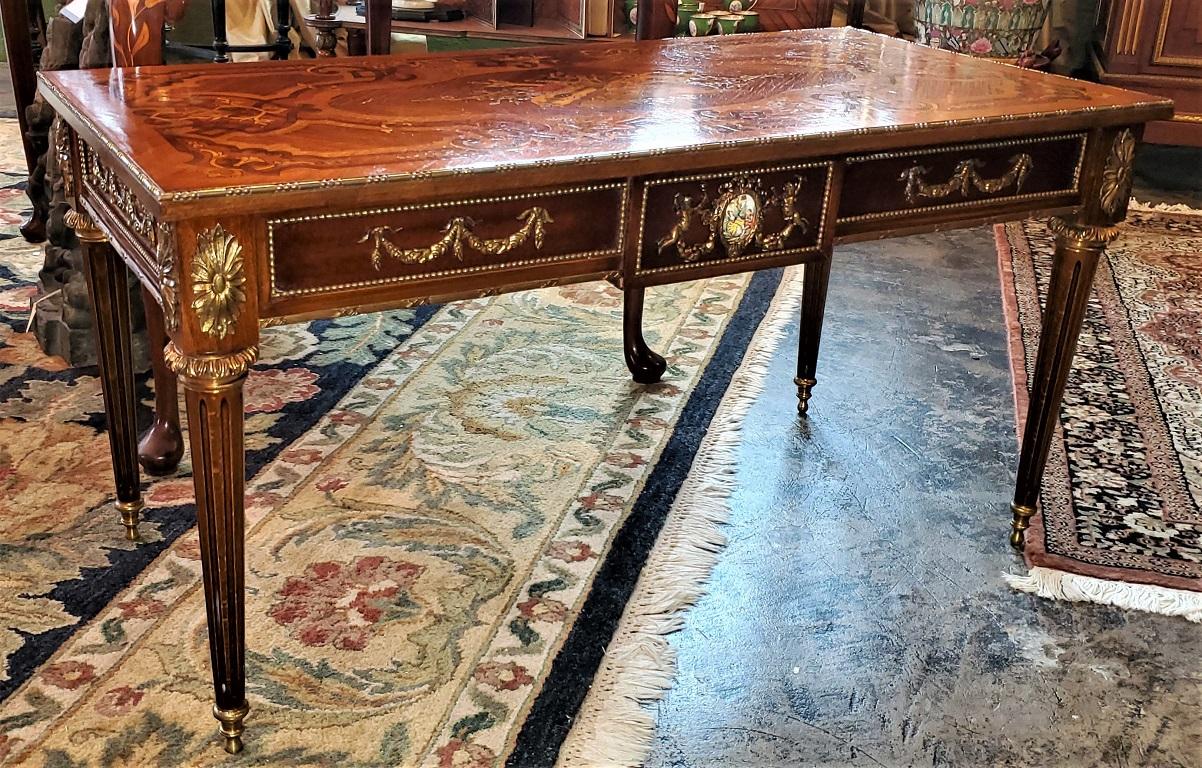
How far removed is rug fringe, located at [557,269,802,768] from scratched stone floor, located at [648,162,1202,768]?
29mm

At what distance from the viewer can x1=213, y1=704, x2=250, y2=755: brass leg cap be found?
1596 millimetres

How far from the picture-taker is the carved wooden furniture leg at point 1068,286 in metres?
2.00

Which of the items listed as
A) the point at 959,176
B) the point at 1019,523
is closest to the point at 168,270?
the point at 959,176

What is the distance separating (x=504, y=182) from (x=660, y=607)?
2.76ft

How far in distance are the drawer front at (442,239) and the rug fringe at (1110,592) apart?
1.04 meters

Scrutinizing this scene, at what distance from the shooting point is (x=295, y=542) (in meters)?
2.09

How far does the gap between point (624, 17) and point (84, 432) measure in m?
2.94

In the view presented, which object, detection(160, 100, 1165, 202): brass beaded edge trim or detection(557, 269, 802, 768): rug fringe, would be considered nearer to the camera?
detection(160, 100, 1165, 202): brass beaded edge trim

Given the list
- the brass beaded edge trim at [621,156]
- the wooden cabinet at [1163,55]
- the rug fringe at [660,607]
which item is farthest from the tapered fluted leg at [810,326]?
the wooden cabinet at [1163,55]

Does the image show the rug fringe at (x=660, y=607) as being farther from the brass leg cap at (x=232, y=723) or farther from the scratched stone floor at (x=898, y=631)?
the brass leg cap at (x=232, y=723)

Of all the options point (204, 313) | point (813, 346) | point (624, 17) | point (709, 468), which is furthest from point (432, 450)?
point (624, 17)

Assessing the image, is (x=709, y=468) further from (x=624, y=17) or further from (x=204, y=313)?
(x=624, y=17)

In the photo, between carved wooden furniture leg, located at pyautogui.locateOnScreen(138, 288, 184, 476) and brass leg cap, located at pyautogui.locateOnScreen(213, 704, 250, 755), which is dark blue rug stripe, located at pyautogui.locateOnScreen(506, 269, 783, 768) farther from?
carved wooden furniture leg, located at pyautogui.locateOnScreen(138, 288, 184, 476)

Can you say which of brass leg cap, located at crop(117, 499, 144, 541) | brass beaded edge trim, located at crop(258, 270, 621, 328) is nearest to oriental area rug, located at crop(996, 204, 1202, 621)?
brass beaded edge trim, located at crop(258, 270, 621, 328)
